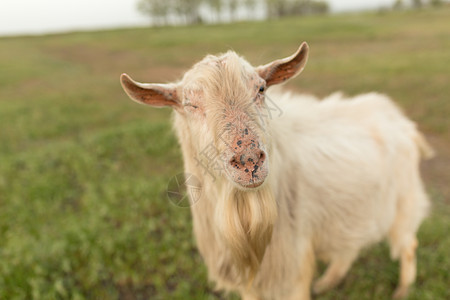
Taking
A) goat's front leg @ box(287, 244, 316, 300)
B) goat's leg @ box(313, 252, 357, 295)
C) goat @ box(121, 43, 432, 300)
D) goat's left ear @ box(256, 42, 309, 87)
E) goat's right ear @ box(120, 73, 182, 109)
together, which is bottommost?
goat's leg @ box(313, 252, 357, 295)

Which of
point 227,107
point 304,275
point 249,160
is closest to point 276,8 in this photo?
point 304,275

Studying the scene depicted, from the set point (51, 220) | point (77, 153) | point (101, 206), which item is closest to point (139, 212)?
point (101, 206)

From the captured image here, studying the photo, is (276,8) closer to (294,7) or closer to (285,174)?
(294,7)

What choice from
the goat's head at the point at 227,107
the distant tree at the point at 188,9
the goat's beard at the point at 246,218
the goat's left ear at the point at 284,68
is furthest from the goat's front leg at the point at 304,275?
the distant tree at the point at 188,9

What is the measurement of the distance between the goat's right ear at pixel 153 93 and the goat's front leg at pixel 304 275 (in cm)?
156

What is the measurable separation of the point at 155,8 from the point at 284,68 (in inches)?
2387

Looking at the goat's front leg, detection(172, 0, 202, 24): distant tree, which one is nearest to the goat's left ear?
the goat's front leg

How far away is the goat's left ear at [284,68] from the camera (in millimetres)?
1969

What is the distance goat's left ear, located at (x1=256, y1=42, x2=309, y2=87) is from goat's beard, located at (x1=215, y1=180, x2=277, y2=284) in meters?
0.75

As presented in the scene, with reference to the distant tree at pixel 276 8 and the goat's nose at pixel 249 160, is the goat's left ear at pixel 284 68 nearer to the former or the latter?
the goat's nose at pixel 249 160

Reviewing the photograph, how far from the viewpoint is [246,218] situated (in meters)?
1.88

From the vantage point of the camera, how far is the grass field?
3.47 meters

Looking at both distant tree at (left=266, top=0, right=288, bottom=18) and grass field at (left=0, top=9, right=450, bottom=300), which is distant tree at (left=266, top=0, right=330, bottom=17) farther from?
grass field at (left=0, top=9, right=450, bottom=300)

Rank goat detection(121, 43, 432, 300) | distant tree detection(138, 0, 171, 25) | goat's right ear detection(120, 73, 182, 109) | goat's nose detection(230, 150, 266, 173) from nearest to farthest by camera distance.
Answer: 1. goat's nose detection(230, 150, 266, 173)
2. goat detection(121, 43, 432, 300)
3. goat's right ear detection(120, 73, 182, 109)
4. distant tree detection(138, 0, 171, 25)
